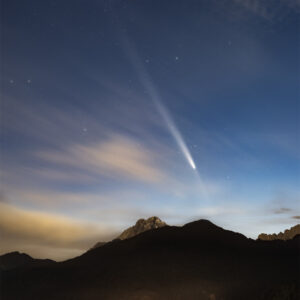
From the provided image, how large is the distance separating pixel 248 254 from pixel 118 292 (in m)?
48.7

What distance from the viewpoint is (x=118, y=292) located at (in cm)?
10906

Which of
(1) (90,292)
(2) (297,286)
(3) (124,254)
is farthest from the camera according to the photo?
(3) (124,254)

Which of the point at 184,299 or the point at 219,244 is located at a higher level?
the point at 219,244

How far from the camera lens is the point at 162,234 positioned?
156875 millimetres

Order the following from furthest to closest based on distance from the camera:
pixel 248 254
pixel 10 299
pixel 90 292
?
pixel 248 254 < pixel 10 299 < pixel 90 292

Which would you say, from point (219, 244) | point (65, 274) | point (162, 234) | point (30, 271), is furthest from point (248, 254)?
point (30, 271)

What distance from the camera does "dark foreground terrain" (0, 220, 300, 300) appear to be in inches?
4048

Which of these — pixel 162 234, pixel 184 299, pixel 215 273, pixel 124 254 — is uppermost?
pixel 162 234

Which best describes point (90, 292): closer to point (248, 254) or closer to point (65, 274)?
point (65, 274)

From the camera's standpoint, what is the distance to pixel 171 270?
4754 inches

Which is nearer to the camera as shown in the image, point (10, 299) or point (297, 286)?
point (297, 286)

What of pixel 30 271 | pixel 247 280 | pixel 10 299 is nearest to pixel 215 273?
pixel 247 280

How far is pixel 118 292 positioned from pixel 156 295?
13.5 meters

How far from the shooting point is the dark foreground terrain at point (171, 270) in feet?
337
